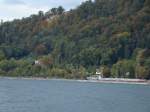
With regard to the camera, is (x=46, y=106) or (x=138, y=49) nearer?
(x=46, y=106)

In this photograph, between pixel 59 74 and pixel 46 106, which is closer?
pixel 46 106

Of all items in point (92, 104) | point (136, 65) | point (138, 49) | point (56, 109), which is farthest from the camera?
point (138, 49)

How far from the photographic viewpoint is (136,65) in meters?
172

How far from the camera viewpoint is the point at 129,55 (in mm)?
191500

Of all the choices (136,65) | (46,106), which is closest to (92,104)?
(46,106)

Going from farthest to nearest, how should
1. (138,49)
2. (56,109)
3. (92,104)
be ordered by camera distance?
(138,49), (92,104), (56,109)

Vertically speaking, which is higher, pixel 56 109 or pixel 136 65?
pixel 136 65

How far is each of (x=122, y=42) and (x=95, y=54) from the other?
10.4 m

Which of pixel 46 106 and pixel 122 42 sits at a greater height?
pixel 122 42

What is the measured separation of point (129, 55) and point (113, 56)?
5.47 meters

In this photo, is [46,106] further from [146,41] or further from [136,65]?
[146,41]

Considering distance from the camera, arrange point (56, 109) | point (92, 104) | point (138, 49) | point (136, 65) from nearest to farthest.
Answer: point (56, 109)
point (92, 104)
point (136, 65)
point (138, 49)

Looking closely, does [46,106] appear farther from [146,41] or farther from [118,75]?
[146,41]

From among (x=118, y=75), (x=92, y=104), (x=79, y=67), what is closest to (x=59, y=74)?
(x=79, y=67)
